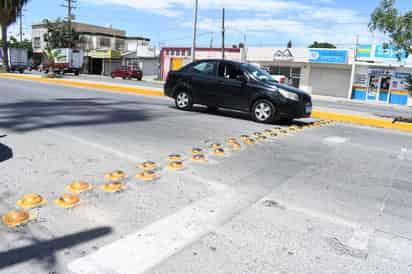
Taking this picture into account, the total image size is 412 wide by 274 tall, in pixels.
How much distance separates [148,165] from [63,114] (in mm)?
5158

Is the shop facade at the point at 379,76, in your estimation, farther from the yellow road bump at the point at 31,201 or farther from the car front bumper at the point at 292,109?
the yellow road bump at the point at 31,201

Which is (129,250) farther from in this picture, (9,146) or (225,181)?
(9,146)

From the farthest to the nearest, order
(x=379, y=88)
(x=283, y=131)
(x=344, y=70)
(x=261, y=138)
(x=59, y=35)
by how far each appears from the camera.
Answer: (x=59, y=35), (x=344, y=70), (x=379, y=88), (x=283, y=131), (x=261, y=138)

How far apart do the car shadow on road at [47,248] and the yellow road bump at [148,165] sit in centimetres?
184

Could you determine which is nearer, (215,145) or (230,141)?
(215,145)

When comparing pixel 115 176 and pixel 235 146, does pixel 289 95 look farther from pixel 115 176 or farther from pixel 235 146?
pixel 115 176

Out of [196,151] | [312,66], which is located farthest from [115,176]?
[312,66]

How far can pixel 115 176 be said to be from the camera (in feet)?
14.9

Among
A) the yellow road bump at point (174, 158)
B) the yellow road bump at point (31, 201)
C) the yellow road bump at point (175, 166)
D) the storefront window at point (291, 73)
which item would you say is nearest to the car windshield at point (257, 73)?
the yellow road bump at point (174, 158)

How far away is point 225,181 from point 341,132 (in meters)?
5.64

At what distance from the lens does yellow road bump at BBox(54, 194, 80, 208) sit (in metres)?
3.66

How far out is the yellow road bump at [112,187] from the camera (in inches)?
162

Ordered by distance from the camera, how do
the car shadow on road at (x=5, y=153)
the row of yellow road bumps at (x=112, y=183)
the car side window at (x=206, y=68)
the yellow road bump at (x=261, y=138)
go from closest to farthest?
1. the row of yellow road bumps at (x=112, y=183)
2. the car shadow on road at (x=5, y=153)
3. the yellow road bump at (x=261, y=138)
4. the car side window at (x=206, y=68)

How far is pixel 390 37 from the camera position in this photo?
1338 cm
